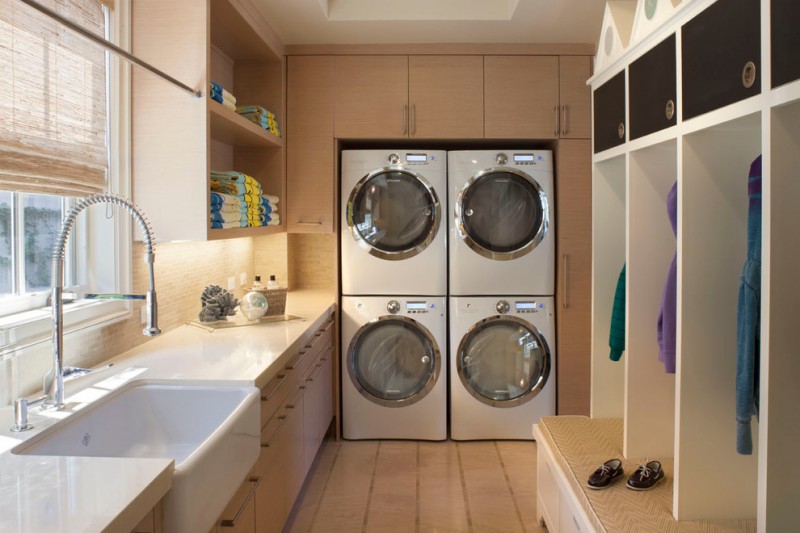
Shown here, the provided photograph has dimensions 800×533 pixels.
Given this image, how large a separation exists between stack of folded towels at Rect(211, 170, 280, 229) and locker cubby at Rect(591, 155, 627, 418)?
5.04 ft

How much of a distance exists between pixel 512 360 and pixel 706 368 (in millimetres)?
1942

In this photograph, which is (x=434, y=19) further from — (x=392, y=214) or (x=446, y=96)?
(x=392, y=214)

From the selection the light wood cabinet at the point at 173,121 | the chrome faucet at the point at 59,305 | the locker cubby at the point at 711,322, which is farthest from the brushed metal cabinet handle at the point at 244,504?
the locker cubby at the point at 711,322

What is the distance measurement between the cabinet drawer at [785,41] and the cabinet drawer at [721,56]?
0.07 metres

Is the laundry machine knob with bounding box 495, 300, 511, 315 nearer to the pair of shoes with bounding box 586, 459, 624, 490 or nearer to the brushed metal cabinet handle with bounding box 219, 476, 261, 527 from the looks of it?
the pair of shoes with bounding box 586, 459, 624, 490

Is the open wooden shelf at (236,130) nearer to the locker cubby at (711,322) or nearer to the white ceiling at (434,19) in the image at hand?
the white ceiling at (434,19)

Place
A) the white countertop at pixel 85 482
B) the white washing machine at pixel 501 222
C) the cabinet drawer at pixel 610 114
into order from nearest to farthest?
the white countertop at pixel 85 482 → the cabinet drawer at pixel 610 114 → the white washing machine at pixel 501 222

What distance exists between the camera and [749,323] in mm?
1465

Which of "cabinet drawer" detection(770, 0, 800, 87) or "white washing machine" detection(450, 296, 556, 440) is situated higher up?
"cabinet drawer" detection(770, 0, 800, 87)

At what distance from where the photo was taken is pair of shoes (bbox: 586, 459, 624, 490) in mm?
1941

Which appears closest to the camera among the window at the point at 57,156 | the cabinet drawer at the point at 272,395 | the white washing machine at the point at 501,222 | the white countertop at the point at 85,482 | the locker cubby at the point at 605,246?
the white countertop at the point at 85,482

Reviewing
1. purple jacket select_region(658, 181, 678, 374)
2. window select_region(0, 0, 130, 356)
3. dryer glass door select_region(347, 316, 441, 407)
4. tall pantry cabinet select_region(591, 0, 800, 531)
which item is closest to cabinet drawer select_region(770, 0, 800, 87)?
tall pantry cabinet select_region(591, 0, 800, 531)

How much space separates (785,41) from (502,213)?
2.35m

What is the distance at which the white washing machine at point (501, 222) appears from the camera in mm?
3559
